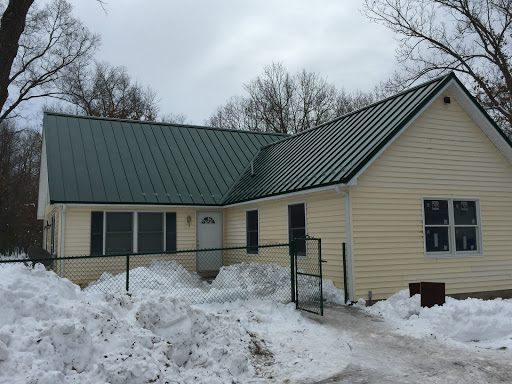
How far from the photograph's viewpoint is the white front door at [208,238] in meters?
16.7

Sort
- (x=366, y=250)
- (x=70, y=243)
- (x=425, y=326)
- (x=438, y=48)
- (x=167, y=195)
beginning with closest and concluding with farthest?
1. (x=425, y=326)
2. (x=366, y=250)
3. (x=70, y=243)
4. (x=167, y=195)
5. (x=438, y=48)

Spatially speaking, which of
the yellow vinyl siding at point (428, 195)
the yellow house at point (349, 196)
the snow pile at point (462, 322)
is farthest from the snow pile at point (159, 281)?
the snow pile at point (462, 322)

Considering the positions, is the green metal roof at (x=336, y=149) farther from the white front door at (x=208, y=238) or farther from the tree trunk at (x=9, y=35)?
the tree trunk at (x=9, y=35)

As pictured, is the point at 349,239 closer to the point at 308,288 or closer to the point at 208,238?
the point at 308,288

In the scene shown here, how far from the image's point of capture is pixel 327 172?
1171 cm

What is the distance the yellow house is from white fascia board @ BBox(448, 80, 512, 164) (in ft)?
0.13

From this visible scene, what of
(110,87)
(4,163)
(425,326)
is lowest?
(425,326)

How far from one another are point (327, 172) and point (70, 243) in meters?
8.69

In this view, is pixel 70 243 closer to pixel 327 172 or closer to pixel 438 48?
pixel 327 172

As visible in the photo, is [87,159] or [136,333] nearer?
[136,333]

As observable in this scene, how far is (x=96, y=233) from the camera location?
14961 millimetres

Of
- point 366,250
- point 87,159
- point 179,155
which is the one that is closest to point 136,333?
point 366,250

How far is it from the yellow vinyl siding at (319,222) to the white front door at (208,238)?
1915mm

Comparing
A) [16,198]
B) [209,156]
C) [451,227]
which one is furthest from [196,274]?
[16,198]
